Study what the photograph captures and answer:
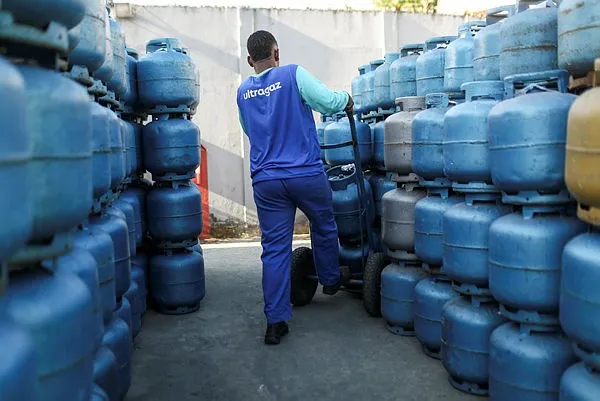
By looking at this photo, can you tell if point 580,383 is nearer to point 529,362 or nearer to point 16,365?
point 529,362

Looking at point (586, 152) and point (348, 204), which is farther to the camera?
point (348, 204)

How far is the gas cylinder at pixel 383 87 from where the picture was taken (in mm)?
4984

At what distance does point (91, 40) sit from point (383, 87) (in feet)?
9.62

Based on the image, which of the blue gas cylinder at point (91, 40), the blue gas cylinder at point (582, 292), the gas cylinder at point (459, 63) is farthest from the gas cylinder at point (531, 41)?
the blue gas cylinder at point (91, 40)

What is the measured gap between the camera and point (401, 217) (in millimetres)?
4203

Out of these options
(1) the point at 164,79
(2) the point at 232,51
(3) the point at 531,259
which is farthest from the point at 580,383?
(2) the point at 232,51

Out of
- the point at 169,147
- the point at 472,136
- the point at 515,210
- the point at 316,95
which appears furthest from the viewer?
the point at 169,147

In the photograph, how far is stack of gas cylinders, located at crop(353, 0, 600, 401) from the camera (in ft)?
8.00

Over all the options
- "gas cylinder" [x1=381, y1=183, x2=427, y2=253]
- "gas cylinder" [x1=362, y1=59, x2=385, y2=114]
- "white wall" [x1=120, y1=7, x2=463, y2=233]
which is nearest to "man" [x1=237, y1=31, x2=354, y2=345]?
"gas cylinder" [x1=381, y1=183, x2=427, y2=253]

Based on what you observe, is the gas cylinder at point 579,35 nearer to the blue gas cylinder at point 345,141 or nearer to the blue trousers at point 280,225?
the blue trousers at point 280,225

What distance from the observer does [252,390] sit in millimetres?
3412

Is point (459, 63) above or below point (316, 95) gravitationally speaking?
above

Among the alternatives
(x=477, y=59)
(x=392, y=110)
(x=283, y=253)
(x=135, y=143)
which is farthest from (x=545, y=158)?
(x=135, y=143)

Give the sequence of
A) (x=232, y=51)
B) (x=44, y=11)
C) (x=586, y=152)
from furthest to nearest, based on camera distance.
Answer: (x=232, y=51)
(x=586, y=152)
(x=44, y=11)
